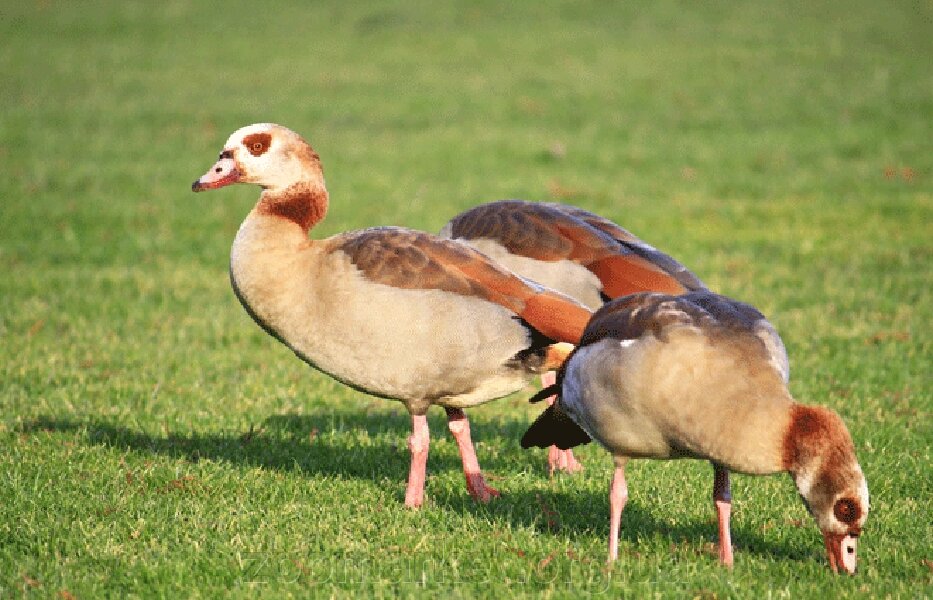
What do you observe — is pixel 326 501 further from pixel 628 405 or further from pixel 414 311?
pixel 628 405

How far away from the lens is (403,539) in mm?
6074

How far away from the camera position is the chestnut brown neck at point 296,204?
6.97 metres

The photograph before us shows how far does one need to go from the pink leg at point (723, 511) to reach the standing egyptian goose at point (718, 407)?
0.04m

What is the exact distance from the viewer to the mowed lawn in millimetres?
5906

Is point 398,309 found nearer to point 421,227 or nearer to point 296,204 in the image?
point 296,204

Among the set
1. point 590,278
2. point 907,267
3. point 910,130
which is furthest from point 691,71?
point 590,278

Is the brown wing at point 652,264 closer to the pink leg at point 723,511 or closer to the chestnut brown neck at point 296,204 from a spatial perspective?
the pink leg at point 723,511

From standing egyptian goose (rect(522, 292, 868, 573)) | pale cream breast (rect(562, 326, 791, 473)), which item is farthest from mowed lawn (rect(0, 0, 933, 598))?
pale cream breast (rect(562, 326, 791, 473))

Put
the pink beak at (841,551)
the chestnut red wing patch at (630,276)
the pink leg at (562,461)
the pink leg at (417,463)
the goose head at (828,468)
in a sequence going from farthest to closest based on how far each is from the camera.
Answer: the pink leg at (562,461), the chestnut red wing patch at (630,276), the pink leg at (417,463), the pink beak at (841,551), the goose head at (828,468)

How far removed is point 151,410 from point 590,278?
3.29 meters

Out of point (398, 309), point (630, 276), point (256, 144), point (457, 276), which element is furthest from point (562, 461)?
point (256, 144)

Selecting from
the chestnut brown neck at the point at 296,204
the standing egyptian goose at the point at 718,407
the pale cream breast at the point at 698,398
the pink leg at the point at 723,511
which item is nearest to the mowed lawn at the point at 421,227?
the pink leg at the point at 723,511

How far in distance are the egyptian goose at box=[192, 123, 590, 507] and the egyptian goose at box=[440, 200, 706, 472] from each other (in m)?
0.77

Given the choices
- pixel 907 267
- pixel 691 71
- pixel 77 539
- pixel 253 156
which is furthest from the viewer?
pixel 691 71
